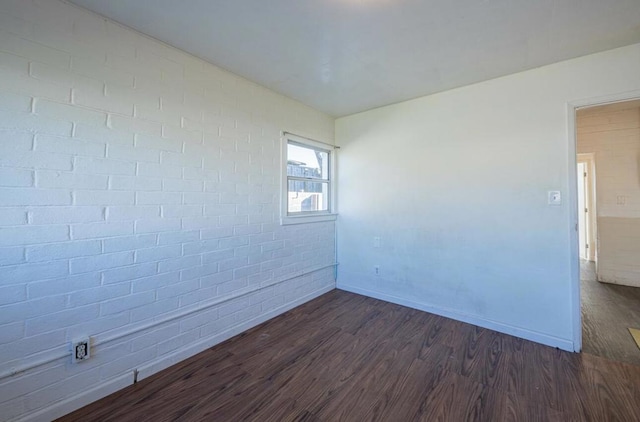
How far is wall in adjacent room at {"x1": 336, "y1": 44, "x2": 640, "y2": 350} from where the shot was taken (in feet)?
7.70

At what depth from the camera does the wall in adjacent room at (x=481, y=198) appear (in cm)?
235

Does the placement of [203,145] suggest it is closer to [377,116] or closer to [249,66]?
[249,66]

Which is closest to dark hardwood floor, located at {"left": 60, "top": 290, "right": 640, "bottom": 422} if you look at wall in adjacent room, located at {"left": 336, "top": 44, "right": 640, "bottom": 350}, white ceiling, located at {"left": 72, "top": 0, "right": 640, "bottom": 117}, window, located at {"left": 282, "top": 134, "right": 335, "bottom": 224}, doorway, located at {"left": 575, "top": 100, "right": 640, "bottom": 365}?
wall in adjacent room, located at {"left": 336, "top": 44, "right": 640, "bottom": 350}

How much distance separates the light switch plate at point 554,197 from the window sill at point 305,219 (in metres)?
2.45

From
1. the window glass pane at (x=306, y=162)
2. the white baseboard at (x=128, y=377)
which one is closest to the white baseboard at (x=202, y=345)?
the white baseboard at (x=128, y=377)

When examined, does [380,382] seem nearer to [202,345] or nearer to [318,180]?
[202,345]

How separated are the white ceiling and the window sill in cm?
156

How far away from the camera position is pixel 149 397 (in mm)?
1799

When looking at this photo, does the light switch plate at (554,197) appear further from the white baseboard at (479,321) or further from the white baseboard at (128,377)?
the white baseboard at (128,377)

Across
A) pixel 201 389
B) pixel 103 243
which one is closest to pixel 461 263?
pixel 201 389

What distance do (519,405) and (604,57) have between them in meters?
2.85

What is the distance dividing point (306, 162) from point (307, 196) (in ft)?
1.55

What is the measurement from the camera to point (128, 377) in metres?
1.91

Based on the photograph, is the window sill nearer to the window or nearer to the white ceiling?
the window
